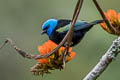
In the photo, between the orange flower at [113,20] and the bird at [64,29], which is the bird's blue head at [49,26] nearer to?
the bird at [64,29]

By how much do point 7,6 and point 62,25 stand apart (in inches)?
214

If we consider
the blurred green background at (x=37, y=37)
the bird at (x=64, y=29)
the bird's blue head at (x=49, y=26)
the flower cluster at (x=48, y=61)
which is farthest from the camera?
the blurred green background at (x=37, y=37)

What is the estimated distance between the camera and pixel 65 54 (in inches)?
58.8

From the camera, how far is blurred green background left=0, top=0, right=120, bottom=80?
6760 millimetres

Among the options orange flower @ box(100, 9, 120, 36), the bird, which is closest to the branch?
orange flower @ box(100, 9, 120, 36)

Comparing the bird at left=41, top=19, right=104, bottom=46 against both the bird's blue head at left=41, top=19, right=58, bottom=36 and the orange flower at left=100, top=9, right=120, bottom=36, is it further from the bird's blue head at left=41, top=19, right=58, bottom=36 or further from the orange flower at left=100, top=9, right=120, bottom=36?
the orange flower at left=100, top=9, right=120, bottom=36

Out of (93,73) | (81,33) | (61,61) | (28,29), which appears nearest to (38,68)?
(61,61)

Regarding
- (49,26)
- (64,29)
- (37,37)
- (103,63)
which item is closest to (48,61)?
(103,63)

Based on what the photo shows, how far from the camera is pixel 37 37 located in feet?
24.1

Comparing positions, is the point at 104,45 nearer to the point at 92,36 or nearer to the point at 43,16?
the point at 92,36

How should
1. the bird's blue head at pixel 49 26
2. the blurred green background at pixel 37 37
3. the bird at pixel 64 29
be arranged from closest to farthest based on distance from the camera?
1. the bird at pixel 64 29
2. the bird's blue head at pixel 49 26
3. the blurred green background at pixel 37 37

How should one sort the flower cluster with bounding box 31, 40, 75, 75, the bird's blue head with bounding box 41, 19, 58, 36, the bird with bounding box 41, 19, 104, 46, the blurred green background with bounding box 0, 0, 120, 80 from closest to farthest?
the flower cluster with bounding box 31, 40, 75, 75 → the bird with bounding box 41, 19, 104, 46 → the bird's blue head with bounding box 41, 19, 58, 36 → the blurred green background with bounding box 0, 0, 120, 80

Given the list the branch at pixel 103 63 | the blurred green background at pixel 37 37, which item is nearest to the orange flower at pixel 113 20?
the branch at pixel 103 63

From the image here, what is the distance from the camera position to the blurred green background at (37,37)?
22.2 feet
